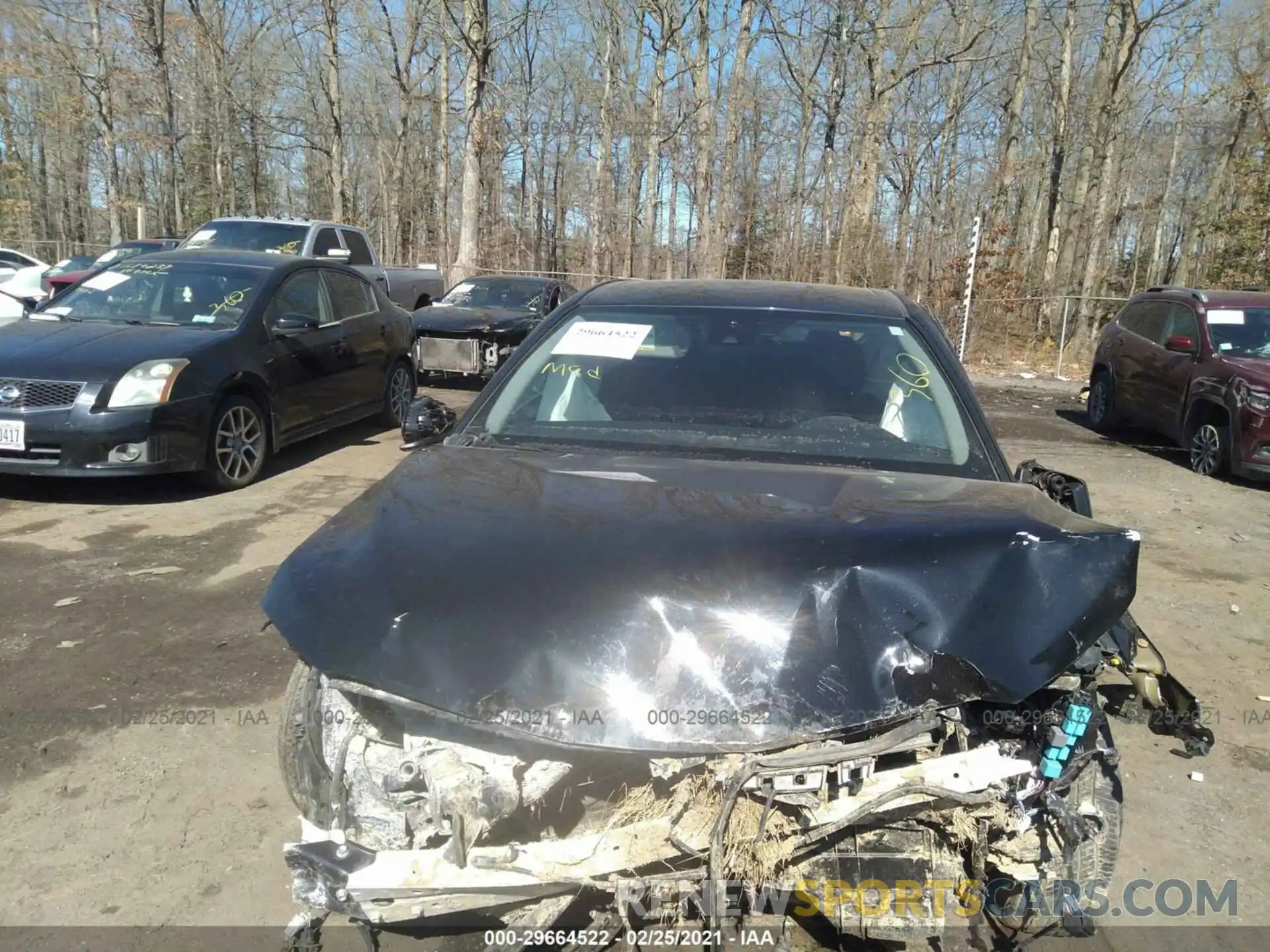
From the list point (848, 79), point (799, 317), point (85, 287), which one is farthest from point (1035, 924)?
point (848, 79)

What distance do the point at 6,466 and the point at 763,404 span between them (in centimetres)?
544

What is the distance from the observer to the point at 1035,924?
2.38 meters

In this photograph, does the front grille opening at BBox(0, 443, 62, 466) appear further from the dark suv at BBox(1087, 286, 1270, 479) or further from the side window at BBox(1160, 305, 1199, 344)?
the side window at BBox(1160, 305, 1199, 344)

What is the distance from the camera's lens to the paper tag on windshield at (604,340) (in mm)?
3529

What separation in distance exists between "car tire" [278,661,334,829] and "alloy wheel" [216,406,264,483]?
480 centimetres

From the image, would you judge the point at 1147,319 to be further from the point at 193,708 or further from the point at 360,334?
the point at 193,708

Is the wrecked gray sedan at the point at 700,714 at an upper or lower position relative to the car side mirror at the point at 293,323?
lower

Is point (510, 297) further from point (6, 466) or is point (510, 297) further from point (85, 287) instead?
point (6, 466)

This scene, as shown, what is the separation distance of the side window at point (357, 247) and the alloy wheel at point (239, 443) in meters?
6.69

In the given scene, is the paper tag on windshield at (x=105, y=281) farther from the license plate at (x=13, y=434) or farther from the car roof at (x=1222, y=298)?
the car roof at (x=1222, y=298)

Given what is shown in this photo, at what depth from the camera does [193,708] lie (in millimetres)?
3748

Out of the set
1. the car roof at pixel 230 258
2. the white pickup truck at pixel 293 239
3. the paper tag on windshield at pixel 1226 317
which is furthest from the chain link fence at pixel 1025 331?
the car roof at pixel 230 258

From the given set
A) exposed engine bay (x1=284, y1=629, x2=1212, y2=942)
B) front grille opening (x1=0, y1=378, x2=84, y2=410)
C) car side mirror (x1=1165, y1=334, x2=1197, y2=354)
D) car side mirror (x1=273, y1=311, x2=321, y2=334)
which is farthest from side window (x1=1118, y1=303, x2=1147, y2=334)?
front grille opening (x1=0, y1=378, x2=84, y2=410)

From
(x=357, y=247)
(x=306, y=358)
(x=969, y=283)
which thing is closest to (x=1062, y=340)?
(x=969, y=283)
